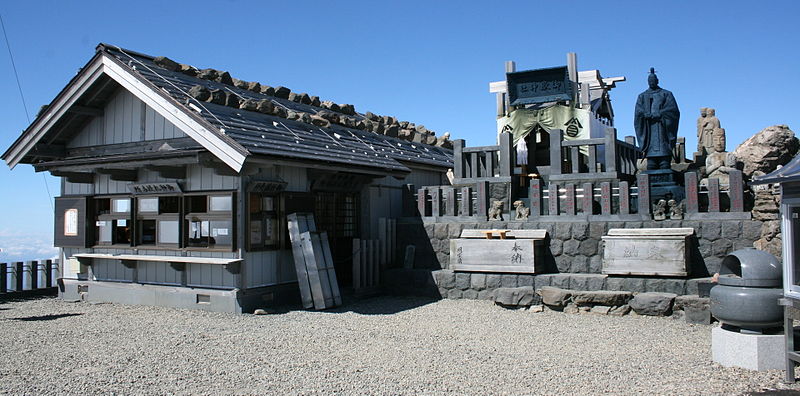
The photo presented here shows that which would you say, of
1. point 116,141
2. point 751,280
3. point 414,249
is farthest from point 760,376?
point 116,141

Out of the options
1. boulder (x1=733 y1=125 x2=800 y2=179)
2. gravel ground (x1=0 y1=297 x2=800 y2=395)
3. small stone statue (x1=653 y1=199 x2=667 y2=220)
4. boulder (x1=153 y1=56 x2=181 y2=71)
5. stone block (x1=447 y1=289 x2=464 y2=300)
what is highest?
boulder (x1=153 y1=56 x2=181 y2=71)

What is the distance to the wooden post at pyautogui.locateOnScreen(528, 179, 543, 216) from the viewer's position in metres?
11.8

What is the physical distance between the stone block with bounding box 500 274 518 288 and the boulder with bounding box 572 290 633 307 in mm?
1206

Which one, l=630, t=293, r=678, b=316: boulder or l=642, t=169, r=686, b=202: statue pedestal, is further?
l=642, t=169, r=686, b=202: statue pedestal

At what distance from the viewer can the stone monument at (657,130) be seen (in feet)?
38.3

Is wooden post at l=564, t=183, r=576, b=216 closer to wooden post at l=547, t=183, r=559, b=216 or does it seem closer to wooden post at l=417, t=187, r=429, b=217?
wooden post at l=547, t=183, r=559, b=216

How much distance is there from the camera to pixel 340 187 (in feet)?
43.6

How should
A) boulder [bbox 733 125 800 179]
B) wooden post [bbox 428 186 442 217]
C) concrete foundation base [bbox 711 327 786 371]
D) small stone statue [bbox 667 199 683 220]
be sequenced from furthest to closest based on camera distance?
1. boulder [bbox 733 125 800 179]
2. wooden post [bbox 428 186 442 217]
3. small stone statue [bbox 667 199 683 220]
4. concrete foundation base [bbox 711 327 786 371]

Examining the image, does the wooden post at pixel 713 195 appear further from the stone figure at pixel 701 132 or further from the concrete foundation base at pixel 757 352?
the stone figure at pixel 701 132

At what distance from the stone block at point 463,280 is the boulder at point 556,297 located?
1.69 m

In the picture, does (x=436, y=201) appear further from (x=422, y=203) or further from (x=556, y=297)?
(x=556, y=297)

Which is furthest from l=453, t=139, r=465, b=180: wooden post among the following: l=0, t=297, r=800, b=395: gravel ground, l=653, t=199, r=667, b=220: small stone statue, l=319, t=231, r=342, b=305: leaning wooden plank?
l=653, t=199, r=667, b=220: small stone statue

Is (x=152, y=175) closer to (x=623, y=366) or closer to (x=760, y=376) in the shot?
(x=623, y=366)

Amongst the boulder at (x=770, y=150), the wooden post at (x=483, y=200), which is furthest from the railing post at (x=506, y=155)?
the boulder at (x=770, y=150)
